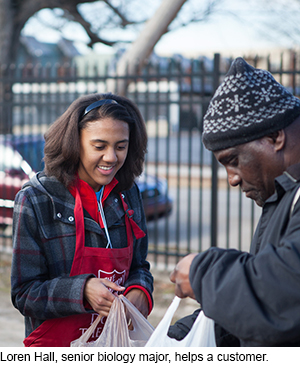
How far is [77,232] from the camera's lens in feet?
6.25

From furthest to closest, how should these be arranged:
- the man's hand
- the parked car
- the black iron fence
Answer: the parked car → the black iron fence → the man's hand

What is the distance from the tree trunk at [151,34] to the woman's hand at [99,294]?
12.4 ft

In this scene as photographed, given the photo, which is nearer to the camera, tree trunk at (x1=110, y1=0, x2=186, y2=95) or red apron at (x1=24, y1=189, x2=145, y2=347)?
red apron at (x1=24, y1=189, x2=145, y2=347)

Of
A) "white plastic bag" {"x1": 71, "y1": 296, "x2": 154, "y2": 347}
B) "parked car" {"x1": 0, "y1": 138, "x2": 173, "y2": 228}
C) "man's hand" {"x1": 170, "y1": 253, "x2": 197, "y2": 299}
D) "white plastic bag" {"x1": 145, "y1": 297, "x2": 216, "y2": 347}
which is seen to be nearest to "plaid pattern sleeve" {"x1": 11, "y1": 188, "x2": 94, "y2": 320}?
"white plastic bag" {"x1": 71, "y1": 296, "x2": 154, "y2": 347}

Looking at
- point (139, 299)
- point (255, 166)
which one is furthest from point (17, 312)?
point (255, 166)

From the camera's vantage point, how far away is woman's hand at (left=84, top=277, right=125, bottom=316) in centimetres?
178

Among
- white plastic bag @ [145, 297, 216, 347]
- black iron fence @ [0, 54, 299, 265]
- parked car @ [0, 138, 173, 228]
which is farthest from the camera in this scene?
parked car @ [0, 138, 173, 228]

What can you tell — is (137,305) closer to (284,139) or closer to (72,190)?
(72,190)

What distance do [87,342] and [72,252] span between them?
383mm

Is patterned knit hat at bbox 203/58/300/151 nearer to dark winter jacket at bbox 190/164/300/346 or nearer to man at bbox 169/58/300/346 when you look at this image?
man at bbox 169/58/300/346

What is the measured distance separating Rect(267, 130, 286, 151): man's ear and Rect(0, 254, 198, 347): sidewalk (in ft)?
10.9

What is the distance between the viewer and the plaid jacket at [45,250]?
180 centimetres

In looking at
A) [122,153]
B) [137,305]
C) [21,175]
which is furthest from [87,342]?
[21,175]

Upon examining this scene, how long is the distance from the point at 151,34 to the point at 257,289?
14.3 ft
